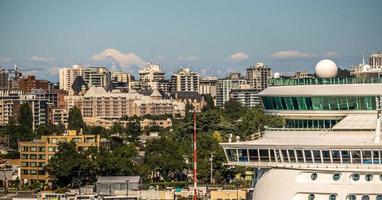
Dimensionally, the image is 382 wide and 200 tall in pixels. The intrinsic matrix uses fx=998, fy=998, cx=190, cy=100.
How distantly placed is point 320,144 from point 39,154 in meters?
60.3

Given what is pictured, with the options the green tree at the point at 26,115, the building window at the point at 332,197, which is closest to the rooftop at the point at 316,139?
the building window at the point at 332,197

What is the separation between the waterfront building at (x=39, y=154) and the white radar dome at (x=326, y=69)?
54629mm

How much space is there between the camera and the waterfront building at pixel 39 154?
251 ft

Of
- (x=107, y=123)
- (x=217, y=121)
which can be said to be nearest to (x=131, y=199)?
(x=217, y=121)

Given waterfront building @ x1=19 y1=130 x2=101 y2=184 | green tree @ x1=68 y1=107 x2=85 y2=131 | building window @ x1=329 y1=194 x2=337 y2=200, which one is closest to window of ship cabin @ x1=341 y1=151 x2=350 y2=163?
building window @ x1=329 y1=194 x2=337 y2=200

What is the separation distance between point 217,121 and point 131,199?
38778mm

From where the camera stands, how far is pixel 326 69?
2175 centimetres

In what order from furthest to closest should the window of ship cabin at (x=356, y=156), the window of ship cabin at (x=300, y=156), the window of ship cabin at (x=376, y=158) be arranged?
the window of ship cabin at (x=300, y=156)
the window of ship cabin at (x=356, y=156)
the window of ship cabin at (x=376, y=158)

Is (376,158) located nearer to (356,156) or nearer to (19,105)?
(356,156)

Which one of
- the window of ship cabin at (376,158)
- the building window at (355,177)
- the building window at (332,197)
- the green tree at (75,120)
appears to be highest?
the green tree at (75,120)

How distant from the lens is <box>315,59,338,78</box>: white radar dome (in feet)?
71.1

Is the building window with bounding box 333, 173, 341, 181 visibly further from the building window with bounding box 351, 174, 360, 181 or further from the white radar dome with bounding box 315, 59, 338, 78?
the white radar dome with bounding box 315, 59, 338, 78

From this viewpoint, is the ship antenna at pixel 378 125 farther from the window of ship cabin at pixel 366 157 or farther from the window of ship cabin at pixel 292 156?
the window of ship cabin at pixel 292 156

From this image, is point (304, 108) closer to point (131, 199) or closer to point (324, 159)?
point (324, 159)
